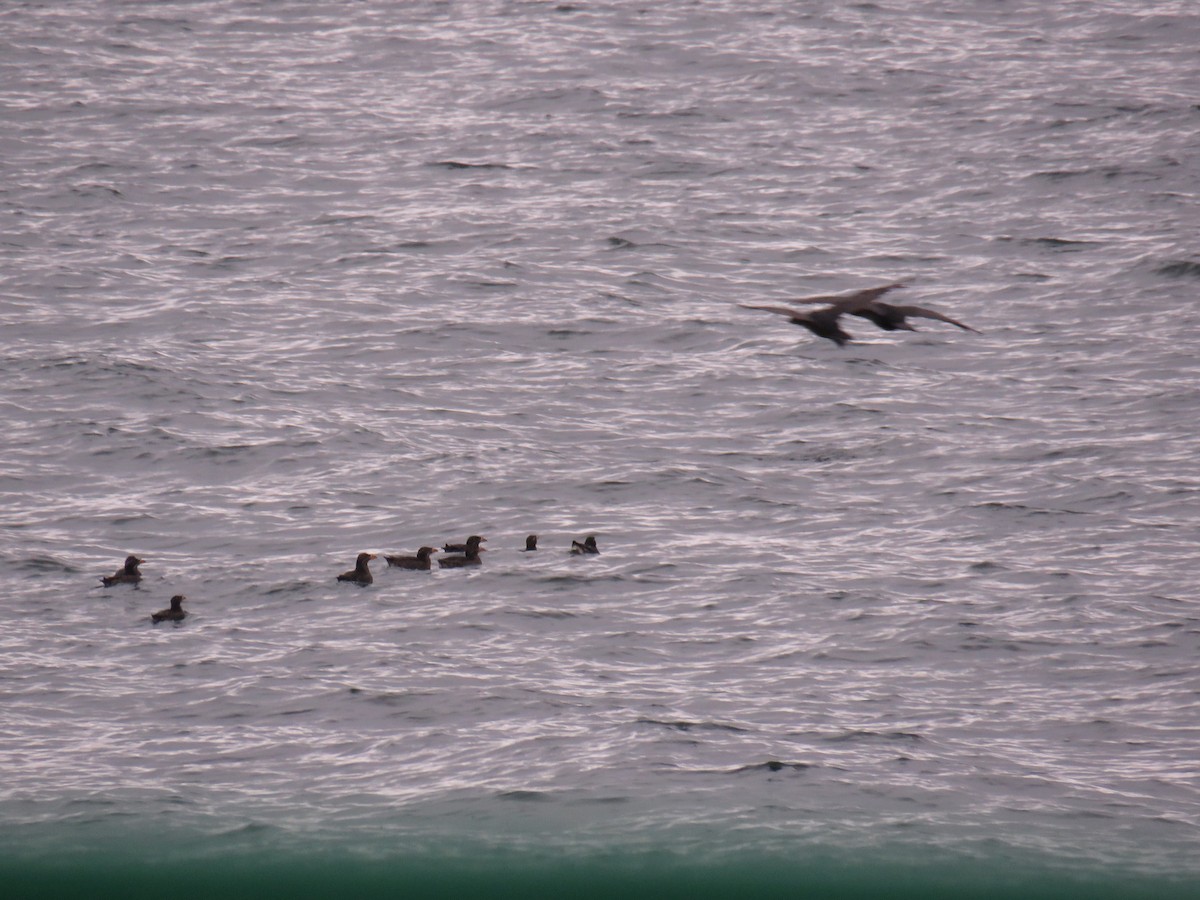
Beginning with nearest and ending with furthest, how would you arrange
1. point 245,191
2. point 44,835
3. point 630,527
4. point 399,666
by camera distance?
point 44,835
point 399,666
point 630,527
point 245,191

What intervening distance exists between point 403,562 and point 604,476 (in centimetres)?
366

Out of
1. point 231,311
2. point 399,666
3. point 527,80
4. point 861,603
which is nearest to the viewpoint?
point 399,666

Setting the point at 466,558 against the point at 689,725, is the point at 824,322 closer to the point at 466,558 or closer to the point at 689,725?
the point at 689,725

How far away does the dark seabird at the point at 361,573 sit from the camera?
742 inches

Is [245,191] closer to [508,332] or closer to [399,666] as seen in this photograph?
[508,332]

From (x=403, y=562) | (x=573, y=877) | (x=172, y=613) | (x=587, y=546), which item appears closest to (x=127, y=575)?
(x=172, y=613)

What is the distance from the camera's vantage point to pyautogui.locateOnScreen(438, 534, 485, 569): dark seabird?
19.3m

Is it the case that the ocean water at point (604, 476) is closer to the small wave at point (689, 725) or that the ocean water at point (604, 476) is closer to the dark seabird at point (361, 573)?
the small wave at point (689, 725)

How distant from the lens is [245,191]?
3494cm

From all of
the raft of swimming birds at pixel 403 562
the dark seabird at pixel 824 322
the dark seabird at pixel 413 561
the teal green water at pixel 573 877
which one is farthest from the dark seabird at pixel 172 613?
the dark seabird at pixel 824 322

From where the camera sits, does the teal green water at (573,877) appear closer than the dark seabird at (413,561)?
Yes

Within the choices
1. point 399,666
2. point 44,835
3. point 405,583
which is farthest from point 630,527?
point 44,835

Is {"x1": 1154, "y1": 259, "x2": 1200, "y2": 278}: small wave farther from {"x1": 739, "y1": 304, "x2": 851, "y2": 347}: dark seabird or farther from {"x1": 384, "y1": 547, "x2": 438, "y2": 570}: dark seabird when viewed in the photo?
{"x1": 739, "y1": 304, "x2": 851, "y2": 347}: dark seabird

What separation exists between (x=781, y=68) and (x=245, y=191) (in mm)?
13787
